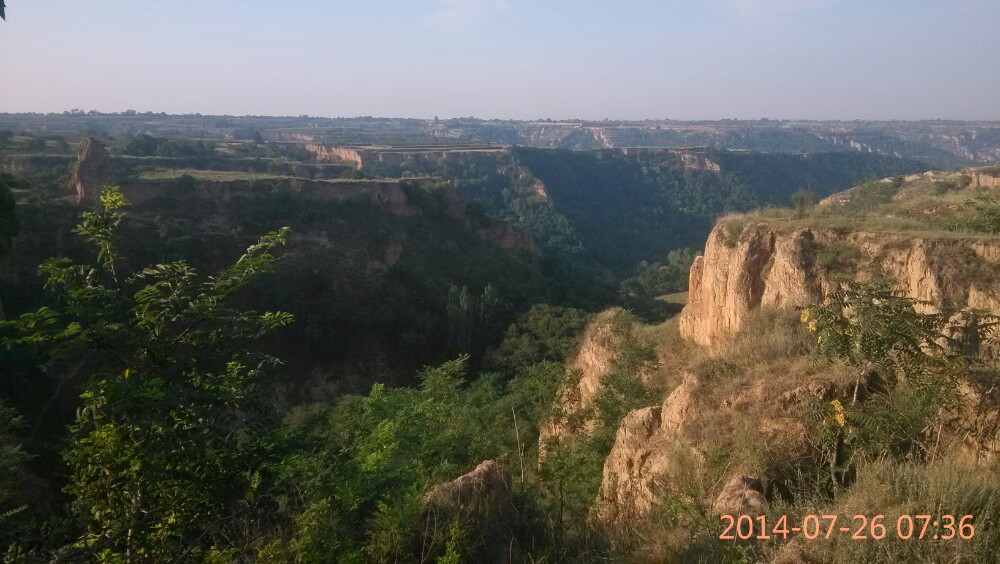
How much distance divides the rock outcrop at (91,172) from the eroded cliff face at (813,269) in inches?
1107

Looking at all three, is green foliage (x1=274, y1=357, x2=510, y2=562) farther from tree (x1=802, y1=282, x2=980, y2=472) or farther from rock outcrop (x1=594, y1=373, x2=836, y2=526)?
tree (x1=802, y1=282, x2=980, y2=472)

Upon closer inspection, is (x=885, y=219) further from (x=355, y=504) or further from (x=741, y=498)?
(x=355, y=504)

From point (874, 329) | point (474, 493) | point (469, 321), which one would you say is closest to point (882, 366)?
point (874, 329)

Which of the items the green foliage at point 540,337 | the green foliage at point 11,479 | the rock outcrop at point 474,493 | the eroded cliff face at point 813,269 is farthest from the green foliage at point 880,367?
the green foliage at point 540,337

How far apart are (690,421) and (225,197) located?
30.6 meters

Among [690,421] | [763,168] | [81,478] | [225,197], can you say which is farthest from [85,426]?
[763,168]

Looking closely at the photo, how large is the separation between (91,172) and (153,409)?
31.4m

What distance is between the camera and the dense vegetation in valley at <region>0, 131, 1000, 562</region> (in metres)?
3.20

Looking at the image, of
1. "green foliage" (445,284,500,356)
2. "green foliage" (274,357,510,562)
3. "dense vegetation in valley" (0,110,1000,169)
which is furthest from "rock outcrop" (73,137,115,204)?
"dense vegetation in valley" (0,110,1000,169)

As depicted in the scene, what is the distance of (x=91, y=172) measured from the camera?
91.2 feet

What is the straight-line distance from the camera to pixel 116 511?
317 cm

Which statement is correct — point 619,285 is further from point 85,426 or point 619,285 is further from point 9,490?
point 85,426

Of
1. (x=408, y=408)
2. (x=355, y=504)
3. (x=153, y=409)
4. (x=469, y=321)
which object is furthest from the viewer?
(x=469, y=321)

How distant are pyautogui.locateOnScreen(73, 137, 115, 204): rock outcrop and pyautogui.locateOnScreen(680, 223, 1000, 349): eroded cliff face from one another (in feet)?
92.3
